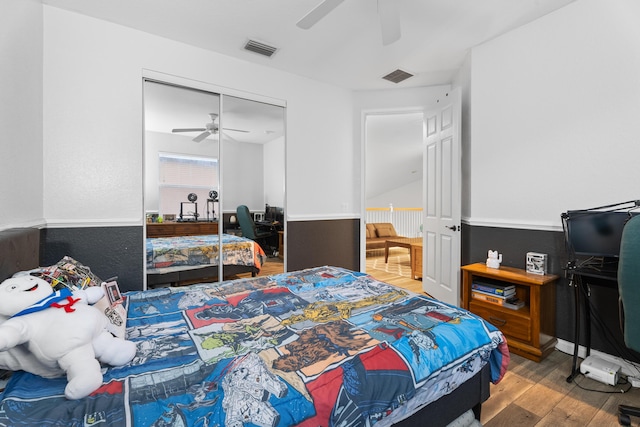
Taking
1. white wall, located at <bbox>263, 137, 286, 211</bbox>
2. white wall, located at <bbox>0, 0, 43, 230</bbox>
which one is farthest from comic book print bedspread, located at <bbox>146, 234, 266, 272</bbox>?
white wall, located at <bbox>0, 0, 43, 230</bbox>

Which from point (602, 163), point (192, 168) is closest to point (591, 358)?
point (602, 163)

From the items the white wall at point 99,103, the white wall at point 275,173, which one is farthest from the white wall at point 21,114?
the white wall at point 275,173

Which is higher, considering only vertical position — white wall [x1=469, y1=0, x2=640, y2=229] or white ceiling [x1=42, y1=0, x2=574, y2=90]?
white ceiling [x1=42, y1=0, x2=574, y2=90]

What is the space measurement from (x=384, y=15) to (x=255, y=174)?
6.48 ft

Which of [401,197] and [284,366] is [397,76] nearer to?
[284,366]

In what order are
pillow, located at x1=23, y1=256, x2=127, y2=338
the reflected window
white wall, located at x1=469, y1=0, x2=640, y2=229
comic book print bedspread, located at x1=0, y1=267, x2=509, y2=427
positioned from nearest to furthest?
comic book print bedspread, located at x1=0, y1=267, x2=509, y2=427
pillow, located at x1=23, y1=256, x2=127, y2=338
white wall, located at x1=469, y1=0, x2=640, y2=229
the reflected window

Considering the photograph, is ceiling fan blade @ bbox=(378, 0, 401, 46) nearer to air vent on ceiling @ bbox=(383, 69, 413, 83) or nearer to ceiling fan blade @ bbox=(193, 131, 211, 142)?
air vent on ceiling @ bbox=(383, 69, 413, 83)

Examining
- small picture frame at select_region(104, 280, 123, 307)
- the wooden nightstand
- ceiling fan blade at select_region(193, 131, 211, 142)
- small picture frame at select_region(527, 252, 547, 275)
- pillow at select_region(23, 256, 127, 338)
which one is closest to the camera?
pillow at select_region(23, 256, 127, 338)

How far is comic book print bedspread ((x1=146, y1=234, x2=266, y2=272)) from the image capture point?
2812 mm

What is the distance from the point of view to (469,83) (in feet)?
10.1

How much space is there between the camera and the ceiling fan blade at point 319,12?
74.8 inches

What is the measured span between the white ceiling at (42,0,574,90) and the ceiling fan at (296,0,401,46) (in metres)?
0.12

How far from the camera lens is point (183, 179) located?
300 centimetres

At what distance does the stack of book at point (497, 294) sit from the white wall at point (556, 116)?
1.94ft
